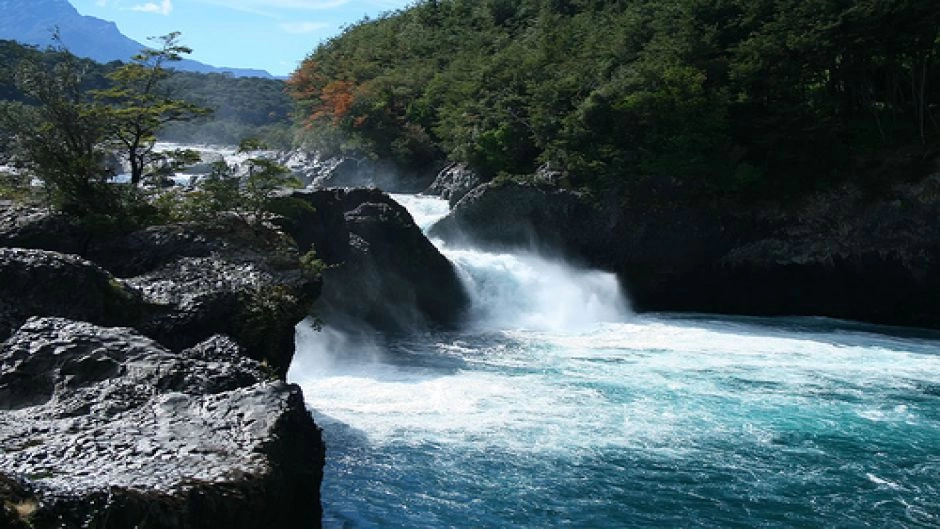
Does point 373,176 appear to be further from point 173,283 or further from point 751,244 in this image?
point 173,283

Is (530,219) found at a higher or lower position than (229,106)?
lower

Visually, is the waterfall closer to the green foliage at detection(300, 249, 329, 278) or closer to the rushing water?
the rushing water

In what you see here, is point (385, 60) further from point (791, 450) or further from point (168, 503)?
point (168, 503)

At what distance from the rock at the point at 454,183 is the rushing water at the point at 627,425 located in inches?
368

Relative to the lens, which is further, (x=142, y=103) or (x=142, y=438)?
(x=142, y=103)

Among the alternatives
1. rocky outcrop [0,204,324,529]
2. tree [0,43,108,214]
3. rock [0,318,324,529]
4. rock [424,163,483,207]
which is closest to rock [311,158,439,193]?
rock [424,163,483,207]

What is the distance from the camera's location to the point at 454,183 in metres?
32.5

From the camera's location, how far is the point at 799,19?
25.2 metres

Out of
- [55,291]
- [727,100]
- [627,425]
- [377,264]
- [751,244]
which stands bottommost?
[627,425]

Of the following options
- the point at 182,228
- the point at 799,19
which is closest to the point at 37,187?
the point at 182,228

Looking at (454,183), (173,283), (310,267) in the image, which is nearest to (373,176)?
(454,183)

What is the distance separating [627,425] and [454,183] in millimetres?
19865

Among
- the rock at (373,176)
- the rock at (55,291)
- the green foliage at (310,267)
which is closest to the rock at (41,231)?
the rock at (55,291)

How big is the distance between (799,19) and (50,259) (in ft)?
73.8
